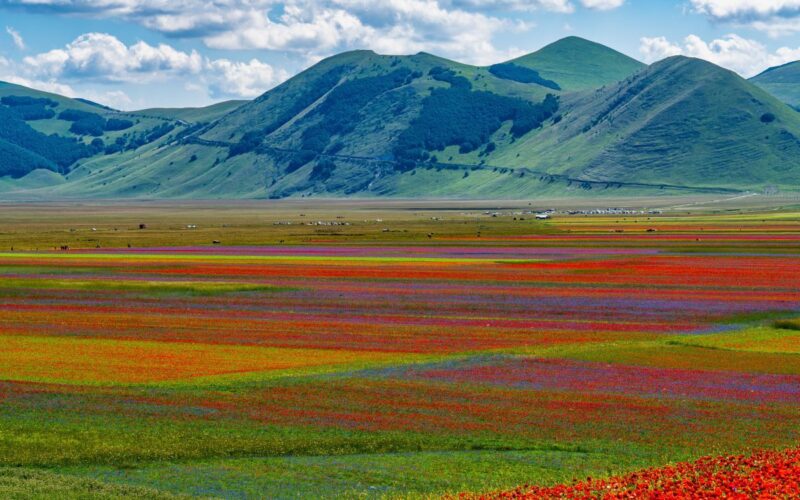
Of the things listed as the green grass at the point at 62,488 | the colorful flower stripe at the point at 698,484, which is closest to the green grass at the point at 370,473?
the green grass at the point at 62,488

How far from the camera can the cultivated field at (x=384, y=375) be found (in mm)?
29734

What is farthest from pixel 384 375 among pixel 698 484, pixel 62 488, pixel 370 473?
pixel 698 484

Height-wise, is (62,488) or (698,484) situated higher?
(698,484)

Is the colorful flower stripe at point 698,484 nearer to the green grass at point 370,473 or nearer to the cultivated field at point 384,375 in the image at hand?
the cultivated field at point 384,375

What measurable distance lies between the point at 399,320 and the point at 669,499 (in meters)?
35.8

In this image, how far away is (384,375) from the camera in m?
42.7

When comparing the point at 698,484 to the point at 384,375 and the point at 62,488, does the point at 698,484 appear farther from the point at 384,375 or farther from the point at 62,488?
the point at 384,375

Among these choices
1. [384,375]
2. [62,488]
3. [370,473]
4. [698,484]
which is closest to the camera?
[698,484]

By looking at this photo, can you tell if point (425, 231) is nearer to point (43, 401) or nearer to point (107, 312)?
point (107, 312)

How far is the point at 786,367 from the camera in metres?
44.8

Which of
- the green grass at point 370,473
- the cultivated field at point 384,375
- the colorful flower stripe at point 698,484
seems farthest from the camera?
the cultivated field at point 384,375

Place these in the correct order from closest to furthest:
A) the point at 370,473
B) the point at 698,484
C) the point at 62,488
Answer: the point at 698,484 < the point at 62,488 < the point at 370,473

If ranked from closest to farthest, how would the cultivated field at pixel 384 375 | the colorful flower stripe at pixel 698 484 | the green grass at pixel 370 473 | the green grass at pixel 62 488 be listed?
the colorful flower stripe at pixel 698 484
the green grass at pixel 62 488
the green grass at pixel 370 473
the cultivated field at pixel 384 375

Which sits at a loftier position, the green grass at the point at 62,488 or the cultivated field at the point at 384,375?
the cultivated field at the point at 384,375
